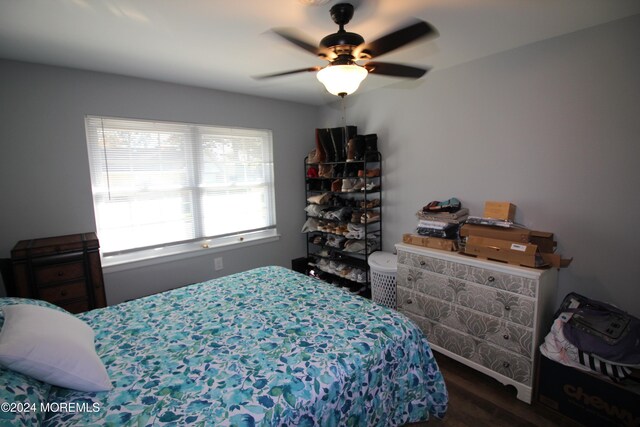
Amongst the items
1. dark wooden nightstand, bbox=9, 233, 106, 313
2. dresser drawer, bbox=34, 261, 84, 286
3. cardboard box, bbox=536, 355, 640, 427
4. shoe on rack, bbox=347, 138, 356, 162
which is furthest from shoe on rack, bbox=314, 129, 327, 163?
cardboard box, bbox=536, 355, 640, 427

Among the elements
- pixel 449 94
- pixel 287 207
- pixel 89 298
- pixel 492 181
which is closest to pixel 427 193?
pixel 492 181

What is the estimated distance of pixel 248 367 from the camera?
→ 125 cm

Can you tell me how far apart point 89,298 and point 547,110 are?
11.9 feet

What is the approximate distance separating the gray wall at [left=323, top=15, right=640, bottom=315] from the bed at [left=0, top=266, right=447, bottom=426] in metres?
1.37

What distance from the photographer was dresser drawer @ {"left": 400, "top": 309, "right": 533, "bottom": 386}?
1.86m

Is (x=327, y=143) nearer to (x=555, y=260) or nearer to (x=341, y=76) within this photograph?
(x=341, y=76)

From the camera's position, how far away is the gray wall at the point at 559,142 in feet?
5.87

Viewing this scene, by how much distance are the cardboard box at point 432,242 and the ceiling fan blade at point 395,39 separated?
4.69 feet

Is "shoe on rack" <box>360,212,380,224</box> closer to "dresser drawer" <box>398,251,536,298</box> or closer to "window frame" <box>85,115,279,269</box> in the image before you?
"dresser drawer" <box>398,251,536,298</box>

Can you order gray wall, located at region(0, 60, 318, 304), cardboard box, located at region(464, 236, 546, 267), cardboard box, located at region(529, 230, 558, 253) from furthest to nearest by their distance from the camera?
gray wall, located at region(0, 60, 318, 304) < cardboard box, located at region(529, 230, 558, 253) < cardboard box, located at region(464, 236, 546, 267)

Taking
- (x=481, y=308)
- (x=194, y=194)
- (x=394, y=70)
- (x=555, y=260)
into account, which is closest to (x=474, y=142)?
(x=555, y=260)

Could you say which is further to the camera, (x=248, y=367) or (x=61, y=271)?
(x=61, y=271)

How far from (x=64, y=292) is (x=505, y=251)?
3094mm

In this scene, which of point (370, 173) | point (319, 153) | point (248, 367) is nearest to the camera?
point (248, 367)
